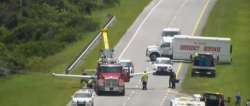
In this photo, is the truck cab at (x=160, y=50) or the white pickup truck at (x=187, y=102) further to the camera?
the truck cab at (x=160, y=50)

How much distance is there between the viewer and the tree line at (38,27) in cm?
10306

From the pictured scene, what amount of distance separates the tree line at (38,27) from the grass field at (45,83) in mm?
1699

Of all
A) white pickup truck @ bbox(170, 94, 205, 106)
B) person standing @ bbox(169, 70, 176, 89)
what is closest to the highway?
person standing @ bbox(169, 70, 176, 89)

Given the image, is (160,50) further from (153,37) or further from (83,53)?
(153,37)

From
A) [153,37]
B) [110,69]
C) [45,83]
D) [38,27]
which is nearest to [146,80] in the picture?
[110,69]

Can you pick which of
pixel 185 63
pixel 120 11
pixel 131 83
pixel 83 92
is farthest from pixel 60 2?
pixel 83 92

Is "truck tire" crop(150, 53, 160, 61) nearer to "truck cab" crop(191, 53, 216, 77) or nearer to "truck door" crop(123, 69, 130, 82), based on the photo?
"truck cab" crop(191, 53, 216, 77)

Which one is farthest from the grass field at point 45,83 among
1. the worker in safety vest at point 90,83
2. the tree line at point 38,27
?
the tree line at point 38,27

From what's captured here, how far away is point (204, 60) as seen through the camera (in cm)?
8844

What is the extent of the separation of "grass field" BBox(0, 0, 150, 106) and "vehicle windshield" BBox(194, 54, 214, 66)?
34.4 feet

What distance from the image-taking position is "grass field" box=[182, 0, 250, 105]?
83500mm

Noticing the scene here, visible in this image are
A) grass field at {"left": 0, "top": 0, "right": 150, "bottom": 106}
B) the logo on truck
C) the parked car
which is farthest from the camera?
the logo on truck

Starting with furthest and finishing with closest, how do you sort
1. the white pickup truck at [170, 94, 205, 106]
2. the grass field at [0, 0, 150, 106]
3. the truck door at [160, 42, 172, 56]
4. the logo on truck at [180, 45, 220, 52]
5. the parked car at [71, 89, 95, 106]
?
the truck door at [160, 42, 172, 56] → the logo on truck at [180, 45, 220, 52] → the grass field at [0, 0, 150, 106] → the parked car at [71, 89, 95, 106] → the white pickup truck at [170, 94, 205, 106]

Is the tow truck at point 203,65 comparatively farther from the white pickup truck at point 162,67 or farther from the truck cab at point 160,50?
the truck cab at point 160,50
